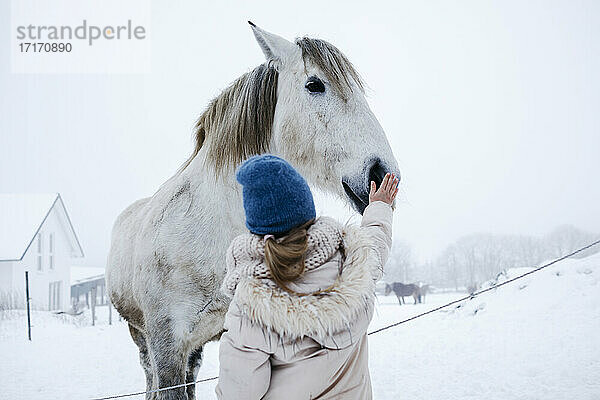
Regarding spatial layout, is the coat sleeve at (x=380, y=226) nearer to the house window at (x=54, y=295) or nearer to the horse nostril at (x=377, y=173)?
the horse nostril at (x=377, y=173)

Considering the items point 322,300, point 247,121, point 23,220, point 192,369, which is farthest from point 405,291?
point 23,220

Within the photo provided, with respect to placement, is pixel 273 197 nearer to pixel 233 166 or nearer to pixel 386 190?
pixel 386 190

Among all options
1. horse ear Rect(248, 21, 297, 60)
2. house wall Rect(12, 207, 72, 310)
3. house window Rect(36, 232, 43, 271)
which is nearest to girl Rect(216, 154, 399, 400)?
horse ear Rect(248, 21, 297, 60)

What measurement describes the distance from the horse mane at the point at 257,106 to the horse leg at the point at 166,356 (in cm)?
62

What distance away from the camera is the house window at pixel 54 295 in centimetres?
924

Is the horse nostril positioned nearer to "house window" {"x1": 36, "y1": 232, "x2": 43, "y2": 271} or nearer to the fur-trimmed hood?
the fur-trimmed hood

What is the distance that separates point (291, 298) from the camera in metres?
0.73

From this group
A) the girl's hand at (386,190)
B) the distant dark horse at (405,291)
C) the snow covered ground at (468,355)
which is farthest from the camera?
the distant dark horse at (405,291)

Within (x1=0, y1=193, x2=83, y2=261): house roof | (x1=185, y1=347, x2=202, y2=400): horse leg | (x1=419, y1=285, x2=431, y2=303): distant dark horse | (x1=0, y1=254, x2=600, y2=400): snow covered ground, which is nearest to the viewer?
(x1=185, y1=347, x2=202, y2=400): horse leg

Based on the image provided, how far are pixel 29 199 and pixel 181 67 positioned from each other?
47465 millimetres

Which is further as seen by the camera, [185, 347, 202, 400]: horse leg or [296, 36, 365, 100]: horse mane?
[185, 347, 202, 400]: horse leg

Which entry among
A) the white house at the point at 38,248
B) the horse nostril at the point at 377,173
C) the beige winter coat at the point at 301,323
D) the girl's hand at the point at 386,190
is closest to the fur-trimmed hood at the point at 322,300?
the beige winter coat at the point at 301,323

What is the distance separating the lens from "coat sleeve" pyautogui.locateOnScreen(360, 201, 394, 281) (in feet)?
3.16

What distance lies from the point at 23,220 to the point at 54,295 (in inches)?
75.8
